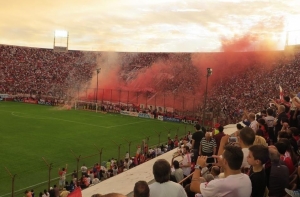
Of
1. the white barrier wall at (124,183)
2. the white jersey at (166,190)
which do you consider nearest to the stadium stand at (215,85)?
the white barrier wall at (124,183)

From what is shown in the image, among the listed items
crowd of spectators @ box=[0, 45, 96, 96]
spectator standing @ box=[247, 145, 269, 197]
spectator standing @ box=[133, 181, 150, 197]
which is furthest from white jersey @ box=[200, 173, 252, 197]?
crowd of spectators @ box=[0, 45, 96, 96]

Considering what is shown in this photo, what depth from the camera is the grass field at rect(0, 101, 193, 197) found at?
19484mm

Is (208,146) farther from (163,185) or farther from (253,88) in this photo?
(253,88)

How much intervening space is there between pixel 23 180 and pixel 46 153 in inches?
234

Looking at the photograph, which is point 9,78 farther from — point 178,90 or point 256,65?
point 256,65

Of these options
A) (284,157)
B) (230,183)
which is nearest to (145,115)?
(284,157)

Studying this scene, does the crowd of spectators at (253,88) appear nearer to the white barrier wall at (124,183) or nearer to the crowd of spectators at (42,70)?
the white barrier wall at (124,183)

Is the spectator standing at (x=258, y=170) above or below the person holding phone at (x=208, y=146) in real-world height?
above

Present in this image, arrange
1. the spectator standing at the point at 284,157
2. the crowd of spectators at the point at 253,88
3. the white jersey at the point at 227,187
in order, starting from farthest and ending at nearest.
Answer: the crowd of spectators at the point at 253,88, the spectator standing at the point at 284,157, the white jersey at the point at 227,187

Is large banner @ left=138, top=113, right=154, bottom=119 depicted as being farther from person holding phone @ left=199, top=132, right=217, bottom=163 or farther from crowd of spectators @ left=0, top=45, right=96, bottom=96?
person holding phone @ left=199, top=132, right=217, bottom=163

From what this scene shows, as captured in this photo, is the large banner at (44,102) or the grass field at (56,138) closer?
the grass field at (56,138)

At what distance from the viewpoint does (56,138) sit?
29.2 metres

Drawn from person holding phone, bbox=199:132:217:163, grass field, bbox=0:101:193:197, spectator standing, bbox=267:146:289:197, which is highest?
spectator standing, bbox=267:146:289:197

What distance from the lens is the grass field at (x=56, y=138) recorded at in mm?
19484
